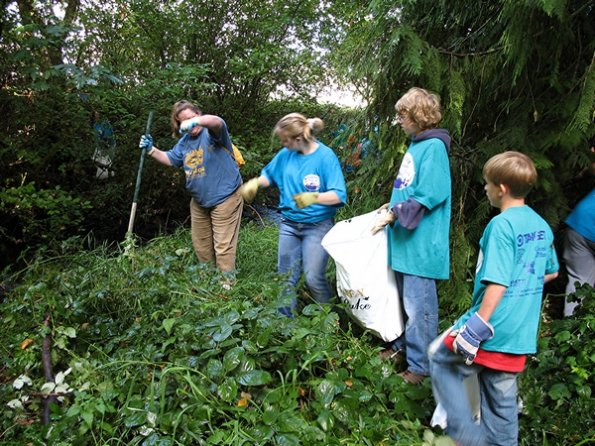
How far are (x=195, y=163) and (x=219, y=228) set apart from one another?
0.53 m

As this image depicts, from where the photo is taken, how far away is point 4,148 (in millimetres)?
4984

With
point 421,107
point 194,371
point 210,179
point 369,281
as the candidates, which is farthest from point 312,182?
point 194,371

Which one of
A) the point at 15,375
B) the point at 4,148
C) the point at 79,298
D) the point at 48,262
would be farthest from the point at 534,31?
the point at 4,148

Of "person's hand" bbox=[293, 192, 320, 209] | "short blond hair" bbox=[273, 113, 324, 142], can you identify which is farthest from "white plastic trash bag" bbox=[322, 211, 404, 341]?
"short blond hair" bbox=[273, 113, 324, 142]

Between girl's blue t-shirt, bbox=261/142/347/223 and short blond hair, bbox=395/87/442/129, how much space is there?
2.12ft

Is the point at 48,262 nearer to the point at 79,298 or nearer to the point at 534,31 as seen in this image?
the point at 79,298

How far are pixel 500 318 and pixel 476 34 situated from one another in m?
2.13

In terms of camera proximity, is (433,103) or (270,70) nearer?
(433,103)

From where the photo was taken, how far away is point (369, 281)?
8.56 ft

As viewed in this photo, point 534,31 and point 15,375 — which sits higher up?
point 534,31

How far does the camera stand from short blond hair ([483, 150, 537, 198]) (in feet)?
6.16

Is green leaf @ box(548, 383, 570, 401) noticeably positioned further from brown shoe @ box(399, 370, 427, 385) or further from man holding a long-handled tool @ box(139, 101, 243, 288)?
man holding a long-handled tool @ box(139, 101, 243, 288)

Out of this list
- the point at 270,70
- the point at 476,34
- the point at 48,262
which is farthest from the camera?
the point at 270,70

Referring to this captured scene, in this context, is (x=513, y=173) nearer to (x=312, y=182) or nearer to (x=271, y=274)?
(x=312, y=182)
